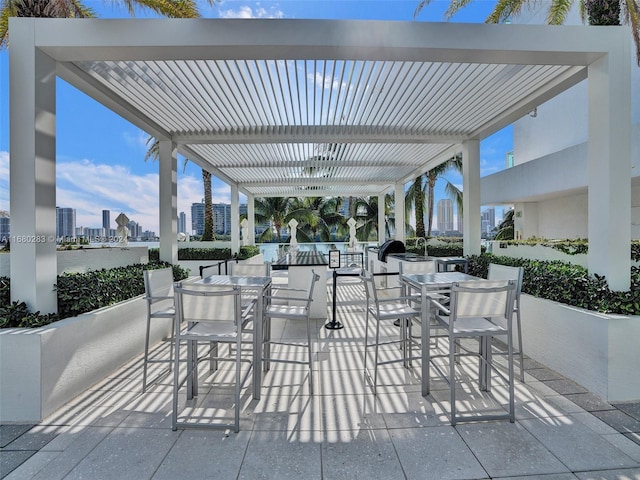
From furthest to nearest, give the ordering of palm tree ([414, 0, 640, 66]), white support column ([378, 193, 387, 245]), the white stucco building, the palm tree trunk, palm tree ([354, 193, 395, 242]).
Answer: palm tree ([354, 193, 395, 242]), white support column ([378, 193, 387, 245]), the palm tree trunk, the white stucco building, palm tree ([414, 0, 640, 66])

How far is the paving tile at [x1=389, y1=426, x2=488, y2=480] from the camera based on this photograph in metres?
2.17

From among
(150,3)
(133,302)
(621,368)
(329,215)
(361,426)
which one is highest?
(150,3)

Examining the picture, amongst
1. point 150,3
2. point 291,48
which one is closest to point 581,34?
point 291,48

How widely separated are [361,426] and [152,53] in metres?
4.38

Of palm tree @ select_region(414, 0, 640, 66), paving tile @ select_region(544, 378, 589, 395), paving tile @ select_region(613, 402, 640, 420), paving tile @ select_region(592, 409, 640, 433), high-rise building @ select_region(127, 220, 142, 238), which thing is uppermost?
palm tree @ select_region(414, 0, 640, 66)

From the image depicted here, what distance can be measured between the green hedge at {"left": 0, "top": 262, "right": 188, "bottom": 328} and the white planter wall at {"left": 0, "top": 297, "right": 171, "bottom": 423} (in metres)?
0.15

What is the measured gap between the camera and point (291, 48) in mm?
3727

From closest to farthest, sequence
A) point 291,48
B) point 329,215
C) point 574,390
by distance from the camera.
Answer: point 574,390 → point 291,48 → point 329,215

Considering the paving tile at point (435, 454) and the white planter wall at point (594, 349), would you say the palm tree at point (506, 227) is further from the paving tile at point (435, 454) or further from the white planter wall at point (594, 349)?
the paving tile at point (435, 454)

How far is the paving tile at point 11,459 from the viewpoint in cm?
223

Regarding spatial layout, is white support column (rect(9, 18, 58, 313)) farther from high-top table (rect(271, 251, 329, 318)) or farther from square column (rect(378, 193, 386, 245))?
square column (rect(378, 193, 386, 245))

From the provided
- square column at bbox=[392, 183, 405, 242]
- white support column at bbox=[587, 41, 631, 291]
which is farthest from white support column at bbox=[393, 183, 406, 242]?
white support column at bbox=[587, 41, 631, 291]

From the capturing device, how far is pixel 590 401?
121 inches

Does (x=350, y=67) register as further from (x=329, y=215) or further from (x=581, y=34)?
(x=329, y=215)
